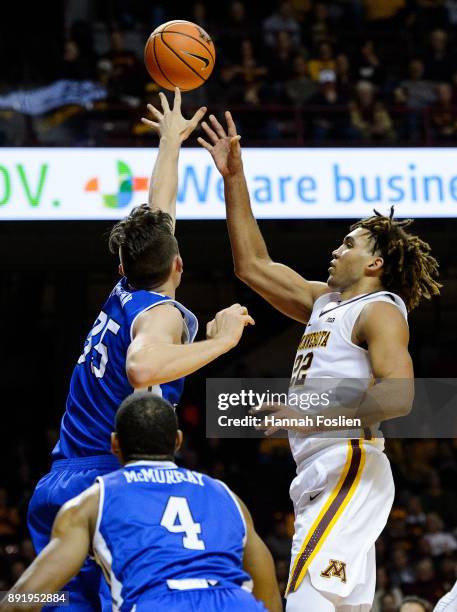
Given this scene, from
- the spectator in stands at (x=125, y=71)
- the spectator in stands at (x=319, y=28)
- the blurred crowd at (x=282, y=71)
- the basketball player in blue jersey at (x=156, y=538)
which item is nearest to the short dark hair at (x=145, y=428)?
the basketball player in blue jersey at (x=156, y=538)

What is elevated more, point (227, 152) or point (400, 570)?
point (227, 152)

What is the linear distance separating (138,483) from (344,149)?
25.2ft

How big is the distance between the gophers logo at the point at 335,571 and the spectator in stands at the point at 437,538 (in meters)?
6.82

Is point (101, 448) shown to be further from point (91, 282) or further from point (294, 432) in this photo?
point (91, 282)

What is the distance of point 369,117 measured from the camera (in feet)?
38.5

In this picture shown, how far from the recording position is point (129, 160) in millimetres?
9828

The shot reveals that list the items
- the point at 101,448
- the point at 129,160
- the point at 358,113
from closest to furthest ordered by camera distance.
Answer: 1. the point at 101,448
2. the point at 129,160
3. the point at 358,113

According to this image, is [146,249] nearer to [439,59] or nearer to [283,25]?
[439,59]

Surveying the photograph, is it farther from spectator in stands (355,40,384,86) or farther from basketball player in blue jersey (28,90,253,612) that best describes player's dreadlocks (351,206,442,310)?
spectator in stands (355,40,384,86)

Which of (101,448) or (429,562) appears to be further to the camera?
(429,562)

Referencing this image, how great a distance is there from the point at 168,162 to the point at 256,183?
5.58 meters

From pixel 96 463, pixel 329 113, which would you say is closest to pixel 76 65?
pixel 329 113

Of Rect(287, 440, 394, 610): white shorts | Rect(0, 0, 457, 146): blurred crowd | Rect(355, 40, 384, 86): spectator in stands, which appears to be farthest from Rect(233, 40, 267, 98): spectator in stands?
Rect(287, 440, 394, 610): white shorts

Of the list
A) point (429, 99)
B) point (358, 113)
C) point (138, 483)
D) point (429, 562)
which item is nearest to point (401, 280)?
point (138, 483)
